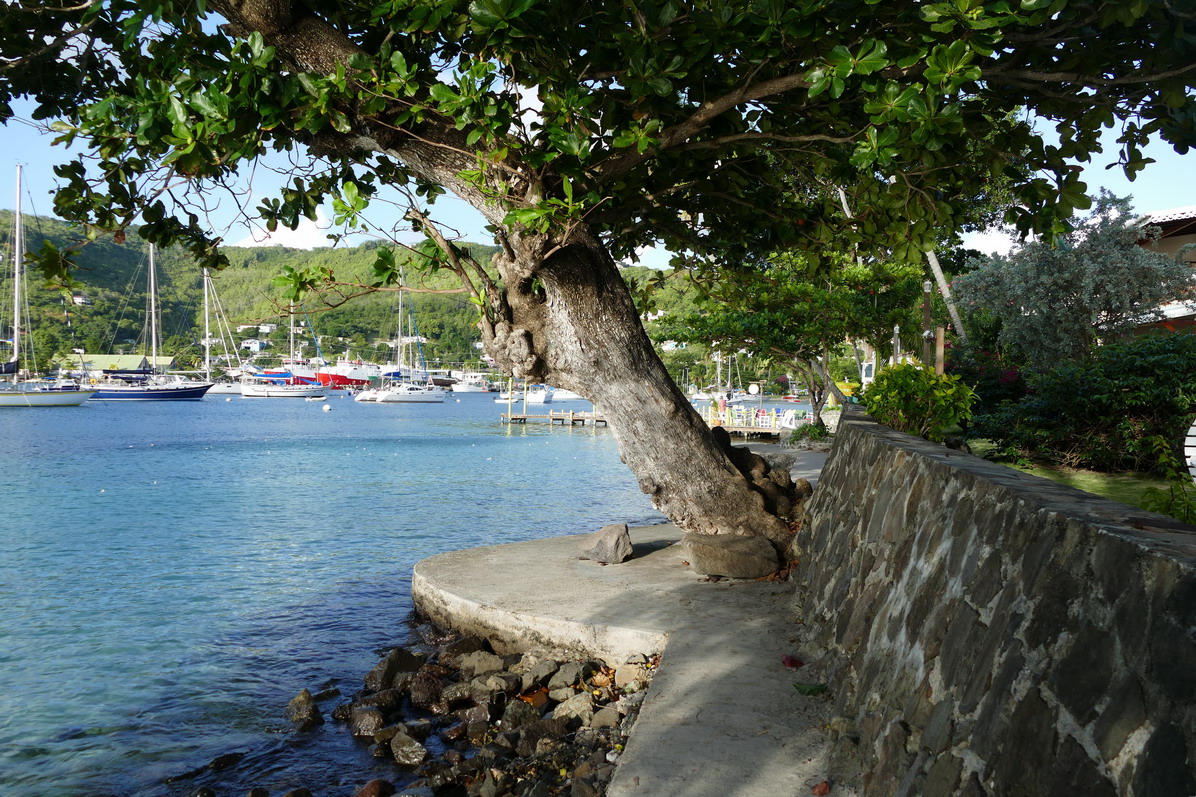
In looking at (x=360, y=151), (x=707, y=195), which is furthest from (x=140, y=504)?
(x=707, y=195)

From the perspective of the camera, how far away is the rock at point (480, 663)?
6953 millimetres

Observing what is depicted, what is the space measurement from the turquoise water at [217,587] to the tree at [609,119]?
12.7 feet

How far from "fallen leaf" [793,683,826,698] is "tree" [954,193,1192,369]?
12510 mm

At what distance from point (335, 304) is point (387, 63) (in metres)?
2.22

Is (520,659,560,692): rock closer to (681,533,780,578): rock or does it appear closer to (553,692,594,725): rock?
(553,692,594,725): rock

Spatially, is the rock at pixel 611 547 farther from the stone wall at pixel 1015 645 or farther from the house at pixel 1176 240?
the house at pixel 1176 240

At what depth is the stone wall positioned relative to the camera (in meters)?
1.97

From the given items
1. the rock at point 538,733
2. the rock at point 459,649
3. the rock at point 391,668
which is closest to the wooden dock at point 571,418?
the rock at point 391,668

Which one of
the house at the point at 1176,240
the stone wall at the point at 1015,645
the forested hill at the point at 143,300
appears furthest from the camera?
the forested hill at the point at 143,300

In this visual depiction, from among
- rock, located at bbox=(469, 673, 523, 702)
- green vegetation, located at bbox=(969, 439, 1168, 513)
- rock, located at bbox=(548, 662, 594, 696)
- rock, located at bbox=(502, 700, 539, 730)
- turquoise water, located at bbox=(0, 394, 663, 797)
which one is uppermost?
green vegetation, located at bbox=(969, 439, 1168, 513)

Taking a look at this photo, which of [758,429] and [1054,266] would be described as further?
[758,429]

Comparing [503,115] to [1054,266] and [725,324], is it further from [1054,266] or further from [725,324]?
[725,324]

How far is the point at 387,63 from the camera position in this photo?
601 cm

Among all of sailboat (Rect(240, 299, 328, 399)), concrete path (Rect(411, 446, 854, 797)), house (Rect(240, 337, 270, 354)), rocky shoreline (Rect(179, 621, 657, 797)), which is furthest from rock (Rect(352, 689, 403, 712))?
house (Rect(240, 337, 270, 354))
